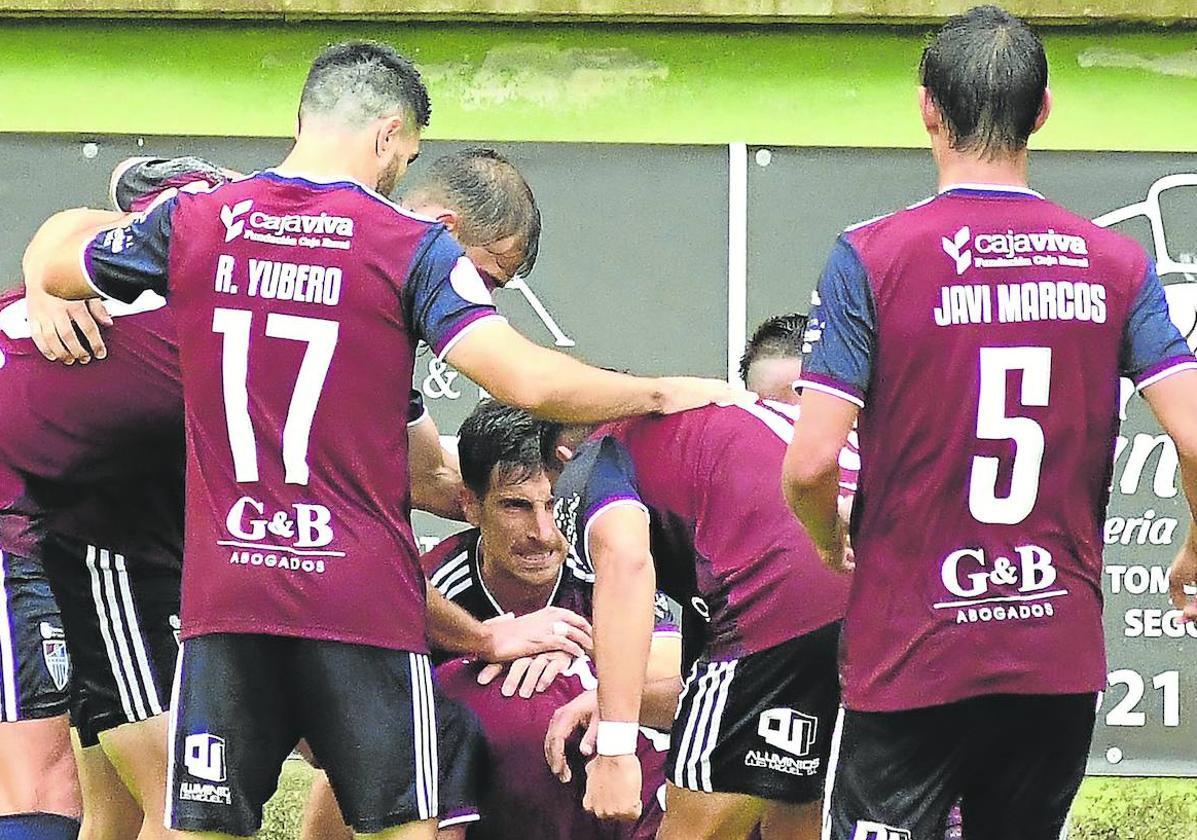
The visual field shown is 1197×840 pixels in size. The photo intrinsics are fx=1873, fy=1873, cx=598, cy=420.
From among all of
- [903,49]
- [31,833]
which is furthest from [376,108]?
[903,49]

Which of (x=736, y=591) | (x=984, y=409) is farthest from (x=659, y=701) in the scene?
(x=984, y=409)

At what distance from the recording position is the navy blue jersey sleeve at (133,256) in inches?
132

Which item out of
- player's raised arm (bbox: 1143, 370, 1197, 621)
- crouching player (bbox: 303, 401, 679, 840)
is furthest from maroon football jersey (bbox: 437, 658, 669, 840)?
player's raised arm (bbox: 1143, 370, 1197, 621)

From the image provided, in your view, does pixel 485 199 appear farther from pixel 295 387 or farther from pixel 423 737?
pixel 423 737

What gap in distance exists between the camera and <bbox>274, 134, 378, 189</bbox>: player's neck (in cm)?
336

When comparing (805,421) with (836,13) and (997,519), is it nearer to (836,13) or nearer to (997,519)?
(997,519)

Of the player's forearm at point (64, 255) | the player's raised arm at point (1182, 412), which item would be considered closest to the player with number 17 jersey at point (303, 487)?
the player's forearm at point (64, 255)

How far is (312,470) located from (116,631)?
1122 millimetres

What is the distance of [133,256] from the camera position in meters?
3.39

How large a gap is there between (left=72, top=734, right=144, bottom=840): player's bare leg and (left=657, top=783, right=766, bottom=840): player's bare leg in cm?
142

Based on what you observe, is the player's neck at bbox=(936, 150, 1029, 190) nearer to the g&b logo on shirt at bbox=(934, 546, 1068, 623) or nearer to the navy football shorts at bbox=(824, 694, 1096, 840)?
the g&b logo on shirt at bbox=(934, 546, 1068, 623)

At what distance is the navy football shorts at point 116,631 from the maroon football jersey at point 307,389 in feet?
2.93

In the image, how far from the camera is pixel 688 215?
224 inches

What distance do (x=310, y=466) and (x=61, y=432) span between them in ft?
3.11
